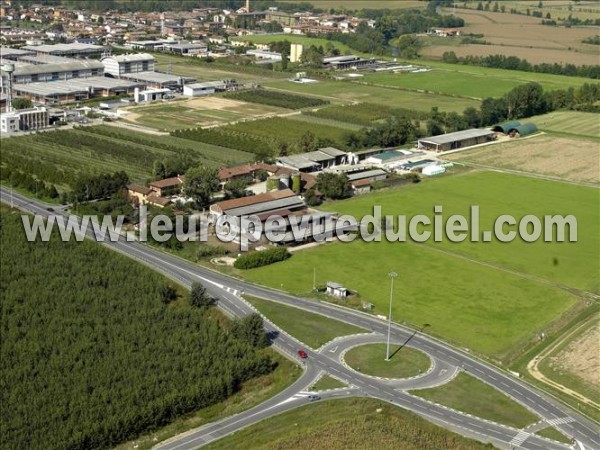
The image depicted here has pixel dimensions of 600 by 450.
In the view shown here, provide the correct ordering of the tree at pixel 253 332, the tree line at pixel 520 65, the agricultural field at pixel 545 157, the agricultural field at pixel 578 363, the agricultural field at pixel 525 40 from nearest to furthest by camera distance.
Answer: the agricultural field at pixel 578 363
the tree at pixel 253 332
the agricultural field at pixel 545 157
the tree line at pixel 520 65
the agricultural field at pixel 525 40

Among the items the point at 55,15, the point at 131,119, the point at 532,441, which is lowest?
the point at 532,441

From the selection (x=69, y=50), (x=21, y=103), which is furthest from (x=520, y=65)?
(x=21, y=103)

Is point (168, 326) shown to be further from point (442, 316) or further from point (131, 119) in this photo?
point (131, 119)

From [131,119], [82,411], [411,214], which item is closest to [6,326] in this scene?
[82,411]

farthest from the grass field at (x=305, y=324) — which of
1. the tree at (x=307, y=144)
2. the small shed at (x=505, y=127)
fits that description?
the small shed at (x=505, y=127)

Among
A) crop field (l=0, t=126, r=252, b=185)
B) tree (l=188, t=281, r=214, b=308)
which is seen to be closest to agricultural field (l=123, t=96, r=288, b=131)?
crop field (l=0, t=126, r=252, b=185)

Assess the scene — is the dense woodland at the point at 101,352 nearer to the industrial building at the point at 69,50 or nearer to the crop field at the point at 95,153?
the crop field at the point at 95,153
